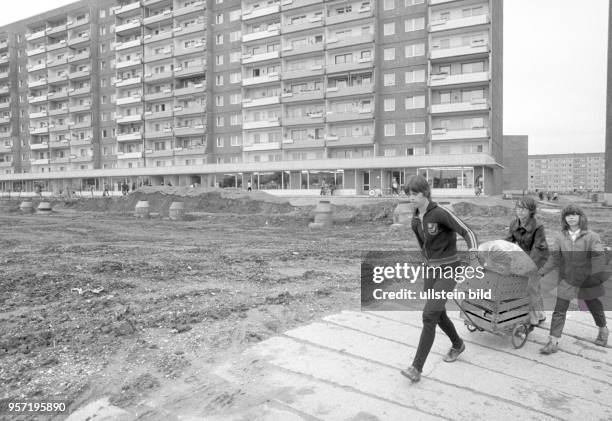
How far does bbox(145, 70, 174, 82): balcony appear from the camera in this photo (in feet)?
191

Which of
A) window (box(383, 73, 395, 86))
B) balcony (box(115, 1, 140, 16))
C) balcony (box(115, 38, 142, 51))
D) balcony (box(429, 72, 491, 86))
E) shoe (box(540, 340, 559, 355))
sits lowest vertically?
shoe (box(540, 340, 559, 355))

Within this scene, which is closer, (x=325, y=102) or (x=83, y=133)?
(x=325, y=102)

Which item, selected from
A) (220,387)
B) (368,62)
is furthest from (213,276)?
(368,62)

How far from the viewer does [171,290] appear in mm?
7824

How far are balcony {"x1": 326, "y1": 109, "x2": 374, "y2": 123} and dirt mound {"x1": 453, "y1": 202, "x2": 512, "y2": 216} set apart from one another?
21797mm

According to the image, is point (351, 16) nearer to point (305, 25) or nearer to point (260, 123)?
point (305, 25)

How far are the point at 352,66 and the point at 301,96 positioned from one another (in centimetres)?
643

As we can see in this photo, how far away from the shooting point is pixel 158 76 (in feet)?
193

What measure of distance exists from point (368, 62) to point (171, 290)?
42053 mm

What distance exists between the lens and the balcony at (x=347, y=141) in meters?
45.3

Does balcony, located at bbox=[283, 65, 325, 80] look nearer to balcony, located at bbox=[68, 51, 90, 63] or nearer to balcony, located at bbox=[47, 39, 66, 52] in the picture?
balcony, located at bbox=[68, 51, 90, 63]

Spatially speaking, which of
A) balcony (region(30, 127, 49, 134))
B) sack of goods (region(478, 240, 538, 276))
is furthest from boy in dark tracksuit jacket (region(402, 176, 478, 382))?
balcony (region(30, 127, 49, 134))

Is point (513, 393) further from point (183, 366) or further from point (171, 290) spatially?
point (171, 290)

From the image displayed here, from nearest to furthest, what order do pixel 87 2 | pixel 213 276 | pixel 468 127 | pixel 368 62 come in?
1. pixel 213 276
2. pixel 468 127
3. pixel 368 62
4. pixel 87 2
